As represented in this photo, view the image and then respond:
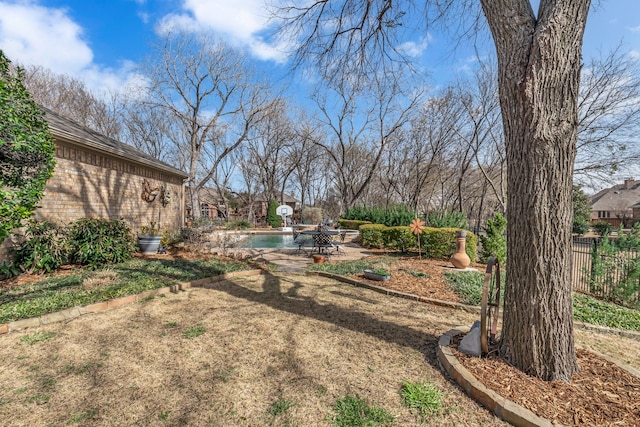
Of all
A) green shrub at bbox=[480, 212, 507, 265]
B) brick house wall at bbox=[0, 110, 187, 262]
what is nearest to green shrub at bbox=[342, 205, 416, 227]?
green shrub at bbox=[480, 212, 507, 265]

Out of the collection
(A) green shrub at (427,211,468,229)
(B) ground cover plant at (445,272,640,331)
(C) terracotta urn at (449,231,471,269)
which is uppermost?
(A) green shrub at (427,211,468,229)

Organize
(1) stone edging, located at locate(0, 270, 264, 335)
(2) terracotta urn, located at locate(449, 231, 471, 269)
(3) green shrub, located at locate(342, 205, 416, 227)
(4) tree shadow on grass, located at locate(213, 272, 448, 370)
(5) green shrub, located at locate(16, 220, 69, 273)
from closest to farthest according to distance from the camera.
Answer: (4) tree shadow on grass, located at locate(213, 272, 448, 370), (1) stone edging, located at locate(0, 270, 264, 335), (5) green shrub, located at locate(16, 220, 69, 273), (2) terracotta urn, located at locate(449, 231, 471, 269), (3) green shrub, located at locate(342, 205, 416, 227)

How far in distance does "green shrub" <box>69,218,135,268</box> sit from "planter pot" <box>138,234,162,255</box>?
4.37 ft

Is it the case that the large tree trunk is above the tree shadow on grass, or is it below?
above

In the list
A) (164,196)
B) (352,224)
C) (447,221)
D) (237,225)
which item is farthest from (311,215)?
(447,221)

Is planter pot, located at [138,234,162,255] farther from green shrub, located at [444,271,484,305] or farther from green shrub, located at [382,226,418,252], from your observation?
green shrub, located at [444,271,484,305]

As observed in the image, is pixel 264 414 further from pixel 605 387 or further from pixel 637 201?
pixel 637 201

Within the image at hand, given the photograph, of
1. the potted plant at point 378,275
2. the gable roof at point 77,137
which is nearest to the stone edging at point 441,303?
the potted plant at point 378,275

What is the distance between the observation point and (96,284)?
491cm

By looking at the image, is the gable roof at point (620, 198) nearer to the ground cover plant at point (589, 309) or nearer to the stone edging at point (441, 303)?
the ground cover plant at point (589, 309)

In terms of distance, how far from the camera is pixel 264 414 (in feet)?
6.75

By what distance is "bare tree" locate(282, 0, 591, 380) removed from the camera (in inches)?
90.7

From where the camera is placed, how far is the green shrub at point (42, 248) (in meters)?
5.57

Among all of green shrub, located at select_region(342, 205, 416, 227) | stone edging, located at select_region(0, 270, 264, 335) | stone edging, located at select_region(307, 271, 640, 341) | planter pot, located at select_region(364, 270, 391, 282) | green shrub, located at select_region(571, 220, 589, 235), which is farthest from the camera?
green shrub, located at select_region(571, 220, 589, 235)
